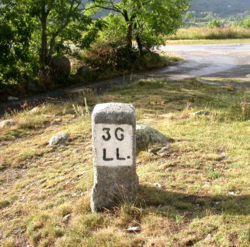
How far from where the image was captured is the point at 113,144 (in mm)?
3881

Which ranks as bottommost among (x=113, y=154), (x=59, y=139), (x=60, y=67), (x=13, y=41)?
(x=59, y=139)

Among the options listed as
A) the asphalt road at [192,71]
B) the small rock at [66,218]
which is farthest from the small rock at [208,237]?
the asphalt road at [192,71]

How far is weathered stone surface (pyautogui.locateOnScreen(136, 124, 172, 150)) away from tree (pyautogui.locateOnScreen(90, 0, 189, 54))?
977cm

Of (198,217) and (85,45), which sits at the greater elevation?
(85,45)

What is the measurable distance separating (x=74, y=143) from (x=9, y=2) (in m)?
7.07

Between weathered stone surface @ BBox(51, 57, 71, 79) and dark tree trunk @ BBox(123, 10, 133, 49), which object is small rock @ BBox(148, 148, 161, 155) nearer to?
weathered stone surface @ BBox(51, 57, 71, 79)

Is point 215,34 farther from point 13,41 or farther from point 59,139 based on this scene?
point 59,139

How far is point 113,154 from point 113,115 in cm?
48

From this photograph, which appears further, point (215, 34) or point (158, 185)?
point (215, 34)

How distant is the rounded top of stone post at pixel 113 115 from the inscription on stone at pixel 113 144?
0.05 meters

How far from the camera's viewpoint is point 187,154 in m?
5.36

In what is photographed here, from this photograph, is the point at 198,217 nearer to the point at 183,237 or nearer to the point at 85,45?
the point at 183,237

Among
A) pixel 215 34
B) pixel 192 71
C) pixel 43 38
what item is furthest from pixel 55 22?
pixel 215 34

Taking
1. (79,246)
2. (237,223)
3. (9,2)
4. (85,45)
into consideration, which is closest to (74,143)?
(79,246)
